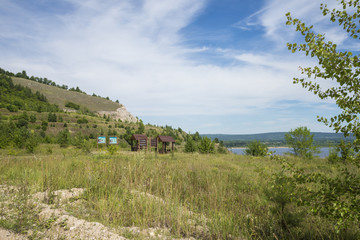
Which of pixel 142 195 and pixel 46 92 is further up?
pixel 46 92

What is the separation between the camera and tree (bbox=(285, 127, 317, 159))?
19.2 m

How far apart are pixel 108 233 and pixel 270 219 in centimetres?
311

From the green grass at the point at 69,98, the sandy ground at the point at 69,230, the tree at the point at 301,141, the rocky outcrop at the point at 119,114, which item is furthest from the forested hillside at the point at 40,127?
the rocky outcrop at the point at 119,114

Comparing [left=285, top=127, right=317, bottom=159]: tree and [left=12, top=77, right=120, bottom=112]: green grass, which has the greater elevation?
[left=12, top=77, right=120, bottom=112]: green grass

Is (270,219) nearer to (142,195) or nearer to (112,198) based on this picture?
(142,195)

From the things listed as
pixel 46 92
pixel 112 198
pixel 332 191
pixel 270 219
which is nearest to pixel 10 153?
pixel 112 198

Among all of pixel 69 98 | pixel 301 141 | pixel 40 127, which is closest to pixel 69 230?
pixel 301 141

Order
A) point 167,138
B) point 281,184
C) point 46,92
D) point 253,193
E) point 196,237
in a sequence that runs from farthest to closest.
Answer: point 46,92, point 167,138, point 253,193, point 196,237, point 281,184

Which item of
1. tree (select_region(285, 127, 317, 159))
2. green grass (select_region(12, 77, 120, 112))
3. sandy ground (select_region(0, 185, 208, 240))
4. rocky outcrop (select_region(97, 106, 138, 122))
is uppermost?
green grass (select_region(12, 77, 120, 112))

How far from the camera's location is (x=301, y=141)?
19672 mm

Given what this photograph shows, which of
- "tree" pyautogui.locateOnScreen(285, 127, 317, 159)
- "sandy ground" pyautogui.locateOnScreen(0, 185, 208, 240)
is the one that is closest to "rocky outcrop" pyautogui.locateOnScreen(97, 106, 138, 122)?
"tree" pyautogui.locateOnScreen(285, 127, 317, 159)

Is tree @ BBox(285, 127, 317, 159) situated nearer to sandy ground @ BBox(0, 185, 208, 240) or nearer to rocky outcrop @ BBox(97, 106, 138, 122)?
sandy ground @ BBox(0, 185, 208, 240)

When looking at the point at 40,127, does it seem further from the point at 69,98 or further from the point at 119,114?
the point at 69,98

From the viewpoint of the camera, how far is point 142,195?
14.6 ft
